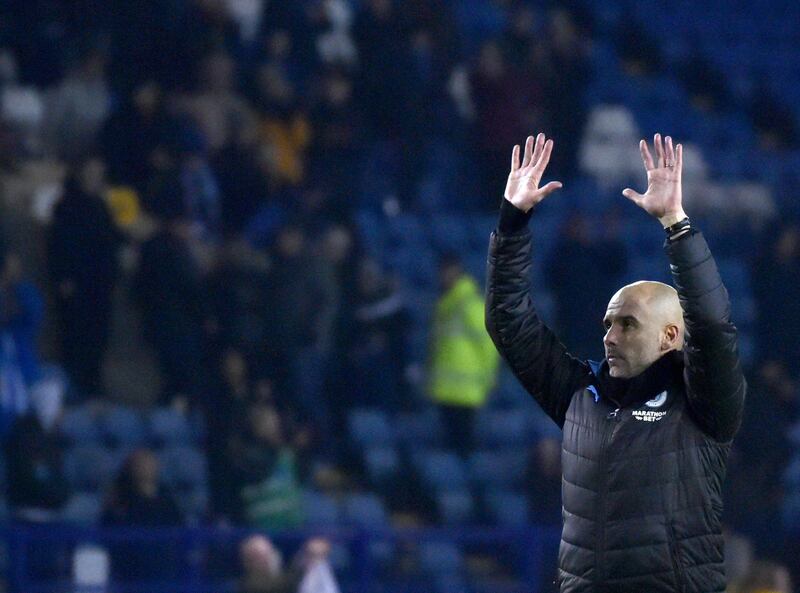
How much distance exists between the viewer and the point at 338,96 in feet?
37.8

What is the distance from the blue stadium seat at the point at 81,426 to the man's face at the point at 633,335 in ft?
21.3

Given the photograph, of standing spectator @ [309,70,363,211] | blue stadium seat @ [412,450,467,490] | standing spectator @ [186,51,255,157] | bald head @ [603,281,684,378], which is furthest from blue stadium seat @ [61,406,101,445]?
bald head @ [603,281,684,378]

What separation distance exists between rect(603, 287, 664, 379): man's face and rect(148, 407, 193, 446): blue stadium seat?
21.3 ft

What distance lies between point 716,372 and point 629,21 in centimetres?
1190

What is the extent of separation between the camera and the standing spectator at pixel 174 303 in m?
9.93

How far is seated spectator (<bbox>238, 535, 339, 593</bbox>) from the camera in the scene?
816 centimetres

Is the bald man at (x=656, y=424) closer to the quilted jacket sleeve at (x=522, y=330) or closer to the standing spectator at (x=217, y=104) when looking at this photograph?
the quilted jacket sleeve at (x=522, y=330)

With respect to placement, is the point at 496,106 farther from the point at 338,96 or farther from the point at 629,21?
the point at 629,21

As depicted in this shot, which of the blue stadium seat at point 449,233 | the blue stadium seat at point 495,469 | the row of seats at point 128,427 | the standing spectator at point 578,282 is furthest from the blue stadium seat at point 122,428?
the blue stadium seat at point 449,233

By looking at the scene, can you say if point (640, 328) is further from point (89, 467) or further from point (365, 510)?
point (89, 467)

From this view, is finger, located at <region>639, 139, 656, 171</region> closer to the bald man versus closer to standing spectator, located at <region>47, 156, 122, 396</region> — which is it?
the bald man

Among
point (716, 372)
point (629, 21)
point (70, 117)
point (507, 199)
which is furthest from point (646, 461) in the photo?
point (629, 21)

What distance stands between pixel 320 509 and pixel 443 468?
110 centimetres

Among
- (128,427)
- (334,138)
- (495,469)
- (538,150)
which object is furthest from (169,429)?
(538,150)
